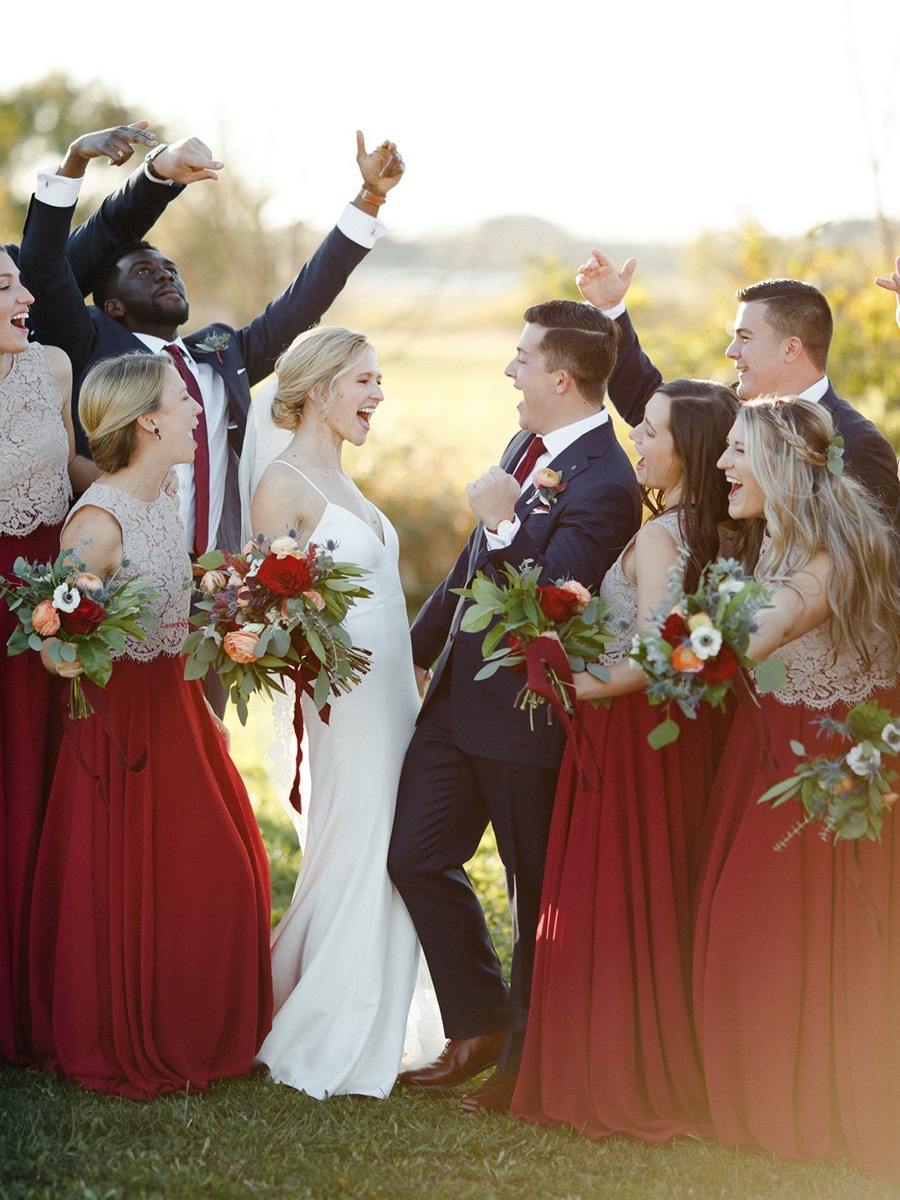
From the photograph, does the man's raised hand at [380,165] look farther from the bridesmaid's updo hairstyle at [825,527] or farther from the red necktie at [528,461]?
the bridesmaid's updo hairstyle at [825,527]

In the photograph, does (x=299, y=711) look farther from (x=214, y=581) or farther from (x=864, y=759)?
(x=864, y=759)

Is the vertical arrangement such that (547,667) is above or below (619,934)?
above

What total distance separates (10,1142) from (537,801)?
1937mm

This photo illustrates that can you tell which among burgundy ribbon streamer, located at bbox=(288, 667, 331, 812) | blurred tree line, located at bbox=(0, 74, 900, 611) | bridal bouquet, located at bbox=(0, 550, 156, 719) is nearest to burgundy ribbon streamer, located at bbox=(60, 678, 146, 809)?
bridal bouquet, located at bbox=(0, 550, 156, 719)

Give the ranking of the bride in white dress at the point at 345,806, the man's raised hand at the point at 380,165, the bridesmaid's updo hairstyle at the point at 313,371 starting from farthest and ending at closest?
1. the man's raised hand at the point at 380,165
2. the bridesmaid's updo hairstyle at the point at 313,371
3. the bride in white dress at the point at 345,806

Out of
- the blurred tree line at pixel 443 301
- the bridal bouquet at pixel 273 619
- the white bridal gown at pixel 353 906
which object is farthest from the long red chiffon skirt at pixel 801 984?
the blurred tree line at pixel 443 301

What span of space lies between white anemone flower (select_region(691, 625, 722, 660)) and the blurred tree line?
328 cm

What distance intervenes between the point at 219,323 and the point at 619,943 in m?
3.07

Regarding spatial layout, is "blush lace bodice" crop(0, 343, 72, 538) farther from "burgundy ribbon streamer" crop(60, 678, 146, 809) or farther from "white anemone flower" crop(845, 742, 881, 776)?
"white anemone flower" crop(845, 742, 881, 776)

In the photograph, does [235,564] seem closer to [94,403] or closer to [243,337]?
[94,403]

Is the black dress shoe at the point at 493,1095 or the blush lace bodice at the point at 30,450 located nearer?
the black dress shoe at the point at 493,1095

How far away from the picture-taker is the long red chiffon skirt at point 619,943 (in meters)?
4.51

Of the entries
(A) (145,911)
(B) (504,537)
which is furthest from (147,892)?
(B) (504,537)

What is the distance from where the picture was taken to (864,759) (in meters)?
4.05
